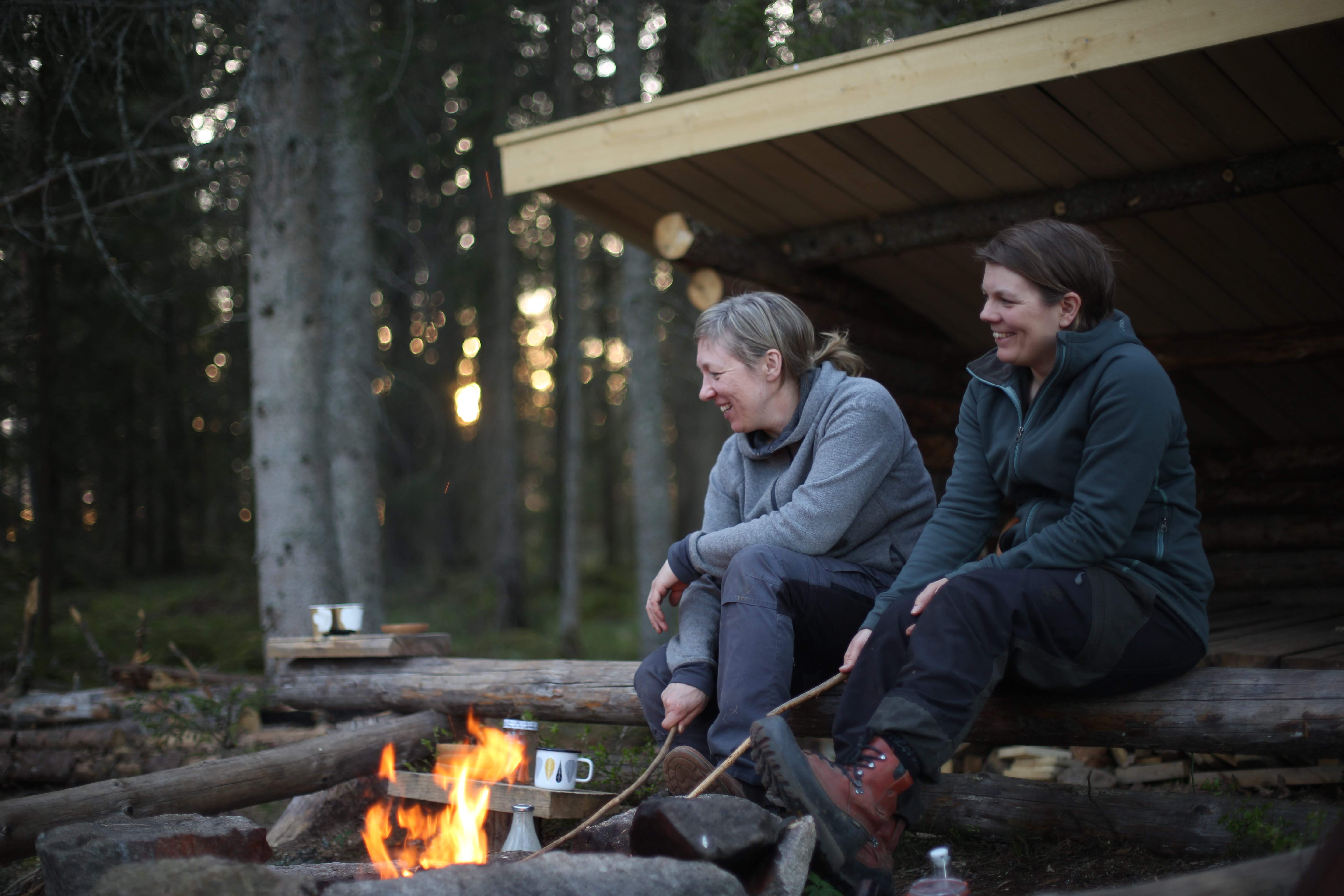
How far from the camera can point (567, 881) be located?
6.78 ft

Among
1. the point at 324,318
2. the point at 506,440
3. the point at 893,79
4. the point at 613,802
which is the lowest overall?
the point at 613,802

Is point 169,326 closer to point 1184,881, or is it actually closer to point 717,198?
point 717,198

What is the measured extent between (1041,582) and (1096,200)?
2.45m

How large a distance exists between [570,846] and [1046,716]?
148cm

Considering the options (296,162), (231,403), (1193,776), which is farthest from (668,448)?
(1193,776)

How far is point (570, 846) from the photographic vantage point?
9.75 feet

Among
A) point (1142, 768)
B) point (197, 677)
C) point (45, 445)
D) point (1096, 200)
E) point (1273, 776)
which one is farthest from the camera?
point (45, 445)

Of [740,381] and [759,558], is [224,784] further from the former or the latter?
[740,381]

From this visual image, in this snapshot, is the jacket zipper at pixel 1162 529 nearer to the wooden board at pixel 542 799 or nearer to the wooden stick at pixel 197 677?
the wooden board at pixel 542 799

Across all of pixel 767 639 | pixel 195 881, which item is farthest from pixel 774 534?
pixel 195 881

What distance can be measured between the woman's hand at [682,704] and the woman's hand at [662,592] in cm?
25

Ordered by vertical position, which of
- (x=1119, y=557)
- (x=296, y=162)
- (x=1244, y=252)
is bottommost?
(x=1119, y=557)

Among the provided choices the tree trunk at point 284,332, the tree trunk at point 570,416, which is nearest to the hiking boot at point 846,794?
the tree trunk at point 284,332

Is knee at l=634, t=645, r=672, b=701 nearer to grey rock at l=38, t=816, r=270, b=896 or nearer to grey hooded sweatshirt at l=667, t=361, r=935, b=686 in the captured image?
grey hooded sweatshirt at l=667, t=361, r=935, b=686
